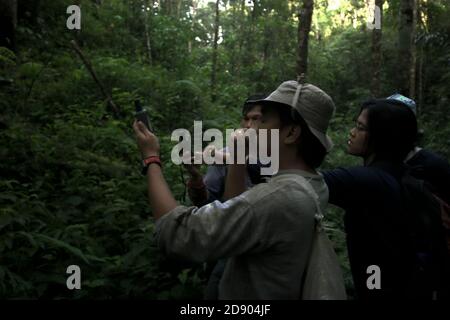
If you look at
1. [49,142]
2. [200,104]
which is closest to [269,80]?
[200,104]

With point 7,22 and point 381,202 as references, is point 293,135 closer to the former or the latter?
point 381,202

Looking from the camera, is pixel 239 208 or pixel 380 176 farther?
pixel 380 176

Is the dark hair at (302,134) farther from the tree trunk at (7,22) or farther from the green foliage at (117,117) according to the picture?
the tree trunk at (7,22)

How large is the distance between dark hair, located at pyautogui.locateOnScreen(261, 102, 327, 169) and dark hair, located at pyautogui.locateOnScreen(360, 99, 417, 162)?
804 millimetres

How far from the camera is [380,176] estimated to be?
8.38 feet

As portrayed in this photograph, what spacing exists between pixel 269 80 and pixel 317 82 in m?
1.94

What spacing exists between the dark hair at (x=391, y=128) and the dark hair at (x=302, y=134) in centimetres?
80

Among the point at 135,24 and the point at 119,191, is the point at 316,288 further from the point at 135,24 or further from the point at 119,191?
the point at 135,24

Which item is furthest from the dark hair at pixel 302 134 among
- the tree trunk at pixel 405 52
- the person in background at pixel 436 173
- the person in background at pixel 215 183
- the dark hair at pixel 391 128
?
the tree trunk at pixel 405 52

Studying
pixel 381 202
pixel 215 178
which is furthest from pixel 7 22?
pixel 381 202

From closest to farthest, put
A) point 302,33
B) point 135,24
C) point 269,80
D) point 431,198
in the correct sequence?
point 431,198, point 302,33, point 135,24, point 269,80

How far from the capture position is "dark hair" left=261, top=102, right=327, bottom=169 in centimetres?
197

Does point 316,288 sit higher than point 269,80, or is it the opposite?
point 269,80

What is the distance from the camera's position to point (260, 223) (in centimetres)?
171
